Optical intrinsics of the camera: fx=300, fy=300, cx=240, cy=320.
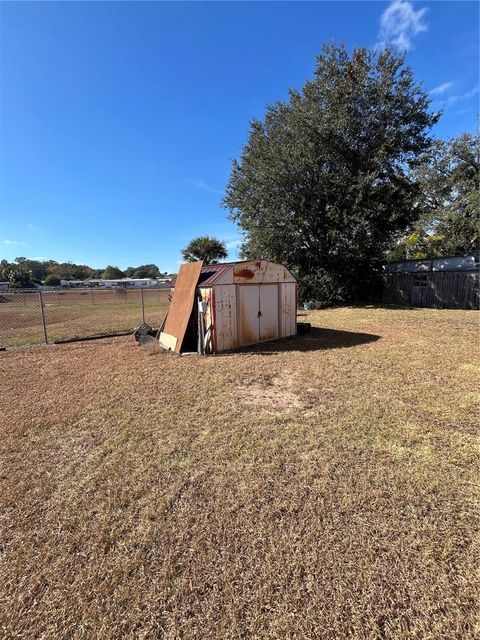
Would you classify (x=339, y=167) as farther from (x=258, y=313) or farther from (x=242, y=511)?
(x=242, y=511)

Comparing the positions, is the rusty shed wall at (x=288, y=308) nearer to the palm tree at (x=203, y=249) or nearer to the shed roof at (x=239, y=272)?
the shed roof at (x=239, y=272)

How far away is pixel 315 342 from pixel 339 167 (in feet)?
41.8

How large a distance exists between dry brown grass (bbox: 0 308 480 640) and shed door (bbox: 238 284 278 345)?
3.16 metres

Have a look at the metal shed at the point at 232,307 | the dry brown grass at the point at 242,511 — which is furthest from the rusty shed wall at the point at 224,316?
the dry brown grass at the point at 242,511

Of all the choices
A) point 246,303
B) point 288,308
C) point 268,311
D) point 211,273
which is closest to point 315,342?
point 288,308

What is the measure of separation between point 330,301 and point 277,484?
53.1 feet

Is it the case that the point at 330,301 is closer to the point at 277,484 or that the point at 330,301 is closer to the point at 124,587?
the point at 277,484

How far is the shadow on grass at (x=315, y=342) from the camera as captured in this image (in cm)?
768

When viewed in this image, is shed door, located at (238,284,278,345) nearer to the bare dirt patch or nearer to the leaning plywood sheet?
the leaning plywood sheet

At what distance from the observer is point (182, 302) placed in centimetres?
824

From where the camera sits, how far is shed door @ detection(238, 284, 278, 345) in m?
7.96

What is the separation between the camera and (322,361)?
6422 mm

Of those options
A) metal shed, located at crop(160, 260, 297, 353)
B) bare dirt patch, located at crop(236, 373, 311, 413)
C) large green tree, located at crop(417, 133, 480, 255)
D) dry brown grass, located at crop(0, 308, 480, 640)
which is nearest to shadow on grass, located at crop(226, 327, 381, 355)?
metal shed, located at crop(160, 260, 297, 353)

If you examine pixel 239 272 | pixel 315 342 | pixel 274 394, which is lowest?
pixel 274 394
